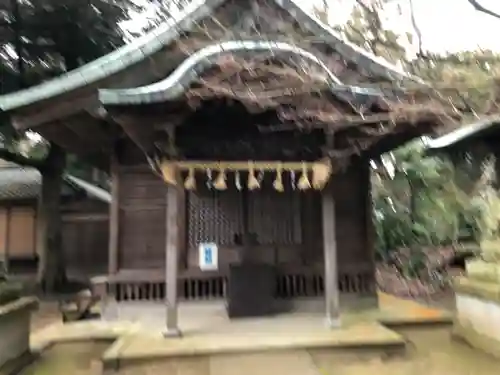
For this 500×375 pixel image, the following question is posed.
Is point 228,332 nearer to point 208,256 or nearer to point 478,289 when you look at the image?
point 208,256

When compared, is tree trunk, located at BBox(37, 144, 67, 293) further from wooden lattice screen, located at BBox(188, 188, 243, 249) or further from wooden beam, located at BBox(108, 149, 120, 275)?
wooden lattice screen, located at BBox(188, 188, 243, 249)

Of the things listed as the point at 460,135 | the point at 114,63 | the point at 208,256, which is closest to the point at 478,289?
the point at 460,135

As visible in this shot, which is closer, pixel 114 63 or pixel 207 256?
pixel 114 63

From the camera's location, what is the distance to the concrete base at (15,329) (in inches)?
239

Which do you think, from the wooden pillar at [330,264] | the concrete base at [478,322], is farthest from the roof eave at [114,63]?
the concrete base at [478,322]

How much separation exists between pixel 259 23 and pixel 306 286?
4873 millimetres

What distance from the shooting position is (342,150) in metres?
7.88

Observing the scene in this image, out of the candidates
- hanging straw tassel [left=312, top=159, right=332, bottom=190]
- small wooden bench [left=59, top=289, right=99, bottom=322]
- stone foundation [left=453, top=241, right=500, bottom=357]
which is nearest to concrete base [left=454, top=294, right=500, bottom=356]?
stone foundation [left=453, top=241, right=500, bottom=357]

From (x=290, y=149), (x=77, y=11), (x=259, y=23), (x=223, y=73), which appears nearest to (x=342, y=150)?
(x=290, y=149)

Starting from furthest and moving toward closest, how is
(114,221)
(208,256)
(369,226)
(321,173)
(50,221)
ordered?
(50,221), (369,226), (114,221), (208,256), (321,173)

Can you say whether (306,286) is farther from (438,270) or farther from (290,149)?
(438,270)

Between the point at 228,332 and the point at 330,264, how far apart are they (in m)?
1.91

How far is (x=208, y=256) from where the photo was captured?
29.2ft

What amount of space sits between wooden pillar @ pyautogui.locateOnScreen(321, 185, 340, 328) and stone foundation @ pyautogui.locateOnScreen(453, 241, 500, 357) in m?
1.96
